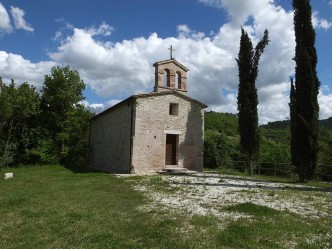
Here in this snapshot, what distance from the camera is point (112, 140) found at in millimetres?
22453

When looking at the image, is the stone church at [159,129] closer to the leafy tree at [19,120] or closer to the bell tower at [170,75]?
the bell tower at [170,75]

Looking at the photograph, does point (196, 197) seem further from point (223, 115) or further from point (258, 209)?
point (223, 115)

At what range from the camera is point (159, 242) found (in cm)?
572

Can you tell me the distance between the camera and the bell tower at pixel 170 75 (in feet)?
68.2

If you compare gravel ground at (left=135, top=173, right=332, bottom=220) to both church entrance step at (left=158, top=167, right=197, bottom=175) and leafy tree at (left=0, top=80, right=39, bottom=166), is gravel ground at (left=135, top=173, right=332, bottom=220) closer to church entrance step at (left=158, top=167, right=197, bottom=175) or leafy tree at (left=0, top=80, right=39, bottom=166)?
church entrance step at (left=158, top=167, right=197, bottom=175)

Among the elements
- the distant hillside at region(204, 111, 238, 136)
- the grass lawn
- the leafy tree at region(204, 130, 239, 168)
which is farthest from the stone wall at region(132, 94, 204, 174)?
the distant hillside at region(204, 111, 238, 136)

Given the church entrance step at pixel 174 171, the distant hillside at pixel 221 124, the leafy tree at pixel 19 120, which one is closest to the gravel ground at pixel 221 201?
the church entrance step at pixel 174 171

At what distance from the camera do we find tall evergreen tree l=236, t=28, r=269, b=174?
2002cm

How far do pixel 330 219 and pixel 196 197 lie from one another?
4126 mm

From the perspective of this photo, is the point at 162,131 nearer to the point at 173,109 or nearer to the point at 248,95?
the point at 173,109

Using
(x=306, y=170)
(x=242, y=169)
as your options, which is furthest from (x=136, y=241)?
(x=242, y=169)

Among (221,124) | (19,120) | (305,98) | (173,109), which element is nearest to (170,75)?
(173,109)

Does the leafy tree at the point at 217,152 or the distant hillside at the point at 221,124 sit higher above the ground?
the distant hillside at the point at 221,124

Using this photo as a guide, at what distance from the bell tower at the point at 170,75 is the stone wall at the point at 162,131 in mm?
1052
